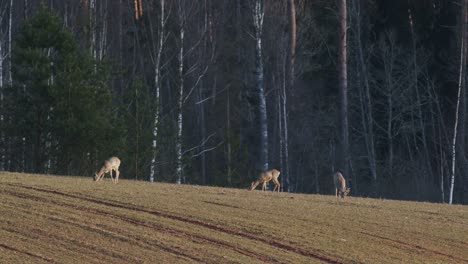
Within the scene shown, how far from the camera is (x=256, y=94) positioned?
55.3 m

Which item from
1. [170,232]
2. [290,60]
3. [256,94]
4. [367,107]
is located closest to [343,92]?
[290,60]

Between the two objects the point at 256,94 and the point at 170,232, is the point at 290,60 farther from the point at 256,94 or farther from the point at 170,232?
the point at 170,232

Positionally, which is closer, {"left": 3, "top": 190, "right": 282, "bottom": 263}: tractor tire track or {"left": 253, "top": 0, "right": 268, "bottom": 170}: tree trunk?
{"left": 3, "top": 190, "right": 282, "bottom": 263}: tractor tire track

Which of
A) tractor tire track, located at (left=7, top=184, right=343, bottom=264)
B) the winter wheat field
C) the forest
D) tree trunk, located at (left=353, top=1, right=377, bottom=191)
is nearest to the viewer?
the winter wheat field

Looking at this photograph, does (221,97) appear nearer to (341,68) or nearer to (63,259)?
(341,68)

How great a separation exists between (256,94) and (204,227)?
32.7 meters

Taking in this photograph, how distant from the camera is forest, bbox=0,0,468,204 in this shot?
131 feet

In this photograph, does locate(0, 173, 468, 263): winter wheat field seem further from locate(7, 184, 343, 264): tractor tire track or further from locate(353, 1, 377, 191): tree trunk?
locate(353, 1, 377, 191): tree trunk

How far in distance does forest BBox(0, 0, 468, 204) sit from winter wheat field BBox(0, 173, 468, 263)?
998 centimetres

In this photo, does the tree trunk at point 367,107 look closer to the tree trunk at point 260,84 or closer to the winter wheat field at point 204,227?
the tree trunk at point 260,84

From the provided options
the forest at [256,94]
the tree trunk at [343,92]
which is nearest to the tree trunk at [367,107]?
the forest at [256,94]

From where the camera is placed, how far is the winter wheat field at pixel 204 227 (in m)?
19.8

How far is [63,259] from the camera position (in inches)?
722

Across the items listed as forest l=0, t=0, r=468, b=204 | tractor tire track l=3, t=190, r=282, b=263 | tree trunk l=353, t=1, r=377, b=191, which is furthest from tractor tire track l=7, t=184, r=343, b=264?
tree trunk l=353, t=1, r=377, b=191
